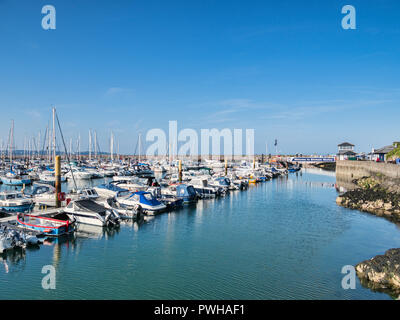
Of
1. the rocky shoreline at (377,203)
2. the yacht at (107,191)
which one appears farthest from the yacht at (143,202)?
the rocky shoreline at (377,203)

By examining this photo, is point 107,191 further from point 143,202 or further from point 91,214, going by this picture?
point 91,214

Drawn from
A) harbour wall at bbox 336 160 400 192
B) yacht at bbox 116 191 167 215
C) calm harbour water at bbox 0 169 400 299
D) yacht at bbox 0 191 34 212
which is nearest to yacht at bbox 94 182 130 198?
yacht at bbox 116 191 167 215

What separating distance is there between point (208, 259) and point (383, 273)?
927 cm

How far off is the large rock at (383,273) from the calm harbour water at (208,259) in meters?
0.82

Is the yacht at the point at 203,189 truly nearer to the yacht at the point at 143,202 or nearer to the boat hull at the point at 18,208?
the yacht at the point at 143,202

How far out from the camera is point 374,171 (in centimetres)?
5712

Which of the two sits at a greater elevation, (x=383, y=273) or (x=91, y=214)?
(x=91, y=214)

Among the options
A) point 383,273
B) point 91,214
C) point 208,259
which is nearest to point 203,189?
point 91,214

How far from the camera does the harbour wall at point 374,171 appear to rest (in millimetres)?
43619

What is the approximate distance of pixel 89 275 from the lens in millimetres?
16234
